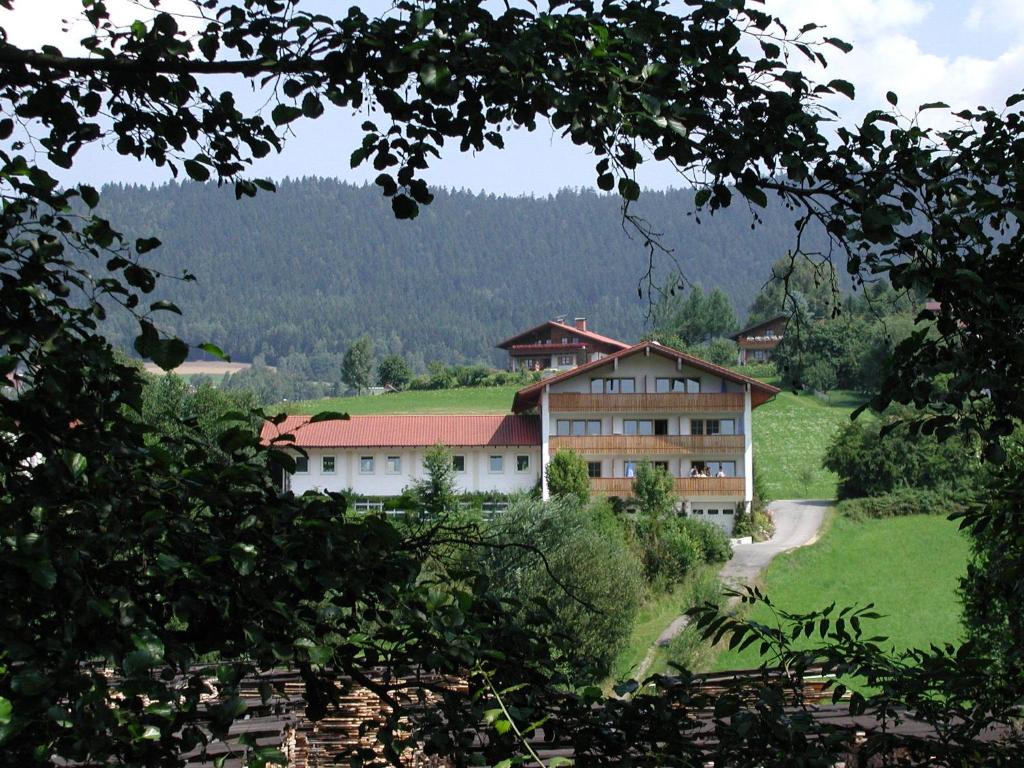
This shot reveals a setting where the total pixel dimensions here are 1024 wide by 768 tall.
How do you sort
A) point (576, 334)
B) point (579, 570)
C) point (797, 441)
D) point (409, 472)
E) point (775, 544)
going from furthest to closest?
point (576, 334) < point (797, 441) < point (409, 472) < point (775, 544) < point (579, 570)

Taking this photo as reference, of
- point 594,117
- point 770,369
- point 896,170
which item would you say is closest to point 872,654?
point 896,170

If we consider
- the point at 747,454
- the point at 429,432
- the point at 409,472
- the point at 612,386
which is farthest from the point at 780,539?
the point at 409,472

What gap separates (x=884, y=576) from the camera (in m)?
35.8

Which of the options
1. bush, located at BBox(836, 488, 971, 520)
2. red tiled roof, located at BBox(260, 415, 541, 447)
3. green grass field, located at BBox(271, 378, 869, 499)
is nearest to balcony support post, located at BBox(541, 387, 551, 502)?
red tiled roof, located at BBox(260, 415, 541, 447)

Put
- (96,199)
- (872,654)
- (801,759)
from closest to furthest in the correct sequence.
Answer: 1. (801,759)
2. (872,654)
3. (96,199)

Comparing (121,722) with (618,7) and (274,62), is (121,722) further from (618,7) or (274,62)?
(618,7)

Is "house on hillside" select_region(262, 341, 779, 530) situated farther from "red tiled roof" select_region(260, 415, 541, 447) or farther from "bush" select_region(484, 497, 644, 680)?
"bush" select_region(484, 497, 644, 680)

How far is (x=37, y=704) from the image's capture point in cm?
209

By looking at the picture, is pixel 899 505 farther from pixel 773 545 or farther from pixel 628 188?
pixel 628 188

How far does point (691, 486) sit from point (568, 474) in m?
4.78

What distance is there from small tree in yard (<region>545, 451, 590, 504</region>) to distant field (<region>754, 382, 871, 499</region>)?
10.3 m

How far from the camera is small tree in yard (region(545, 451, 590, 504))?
143 ft

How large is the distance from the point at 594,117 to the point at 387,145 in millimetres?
785

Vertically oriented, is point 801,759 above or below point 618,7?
below
